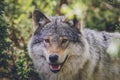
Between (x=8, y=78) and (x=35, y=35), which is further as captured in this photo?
(x=8, y=78)

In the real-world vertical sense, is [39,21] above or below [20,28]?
above

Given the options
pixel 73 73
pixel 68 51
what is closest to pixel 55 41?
pixel 68 51

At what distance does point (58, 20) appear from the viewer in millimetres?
6020

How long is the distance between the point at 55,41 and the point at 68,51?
25cm

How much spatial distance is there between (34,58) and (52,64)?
49 cm

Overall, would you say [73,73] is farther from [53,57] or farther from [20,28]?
[20,28]

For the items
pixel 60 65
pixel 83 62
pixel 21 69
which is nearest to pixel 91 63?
pixel 83 62

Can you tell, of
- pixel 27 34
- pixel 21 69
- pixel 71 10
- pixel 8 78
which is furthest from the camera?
pixel 27 34

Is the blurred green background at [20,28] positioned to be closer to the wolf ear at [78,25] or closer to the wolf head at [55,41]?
the wolf ear at [78,25]

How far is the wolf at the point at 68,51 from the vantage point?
18.8 feet

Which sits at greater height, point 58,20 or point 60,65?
point 58,20

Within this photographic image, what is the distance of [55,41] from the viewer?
5.72m

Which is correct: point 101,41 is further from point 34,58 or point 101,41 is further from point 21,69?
point 21,69

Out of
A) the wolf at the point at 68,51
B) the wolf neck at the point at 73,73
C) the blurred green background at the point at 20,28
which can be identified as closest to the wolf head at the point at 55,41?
the wolf at the point at 68,51
